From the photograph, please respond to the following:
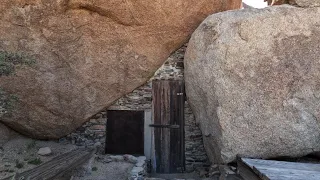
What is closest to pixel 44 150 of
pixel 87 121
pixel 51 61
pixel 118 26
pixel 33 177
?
pixel 87 121

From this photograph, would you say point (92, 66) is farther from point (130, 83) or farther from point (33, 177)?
point (33, 177)

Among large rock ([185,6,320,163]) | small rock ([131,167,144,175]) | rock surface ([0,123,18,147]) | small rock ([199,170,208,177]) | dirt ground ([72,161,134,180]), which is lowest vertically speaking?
small rock ([199,170,208,177])

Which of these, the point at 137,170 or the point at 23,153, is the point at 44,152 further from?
the point at 137,170

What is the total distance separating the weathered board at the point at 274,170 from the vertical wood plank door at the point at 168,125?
2.31 metres

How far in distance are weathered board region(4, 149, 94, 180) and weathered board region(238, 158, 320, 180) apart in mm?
3094

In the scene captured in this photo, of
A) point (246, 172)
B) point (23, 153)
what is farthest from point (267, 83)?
point (23, 153)

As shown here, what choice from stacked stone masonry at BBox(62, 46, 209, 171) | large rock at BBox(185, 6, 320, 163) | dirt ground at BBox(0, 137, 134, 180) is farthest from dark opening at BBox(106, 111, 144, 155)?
large rock at BBox(185, 6, 320, 163)

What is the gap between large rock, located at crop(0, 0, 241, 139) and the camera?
7105mm

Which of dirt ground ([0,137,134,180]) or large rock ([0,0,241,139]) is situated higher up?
large rock ([0,0,241,139])

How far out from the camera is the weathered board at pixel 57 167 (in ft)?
14.7

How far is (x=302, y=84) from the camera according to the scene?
5.86 meters

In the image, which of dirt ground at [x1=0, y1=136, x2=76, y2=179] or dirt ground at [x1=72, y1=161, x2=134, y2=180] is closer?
dirt ground at [x1=0, y1=136, x2=76, y2=179]

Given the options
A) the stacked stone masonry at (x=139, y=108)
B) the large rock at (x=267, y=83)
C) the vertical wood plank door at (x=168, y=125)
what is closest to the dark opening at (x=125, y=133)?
the stacked stone masonry at (x=139, y=108)

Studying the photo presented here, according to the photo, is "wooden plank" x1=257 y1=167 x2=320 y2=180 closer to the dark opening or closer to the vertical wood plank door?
the vertical wood plank door
